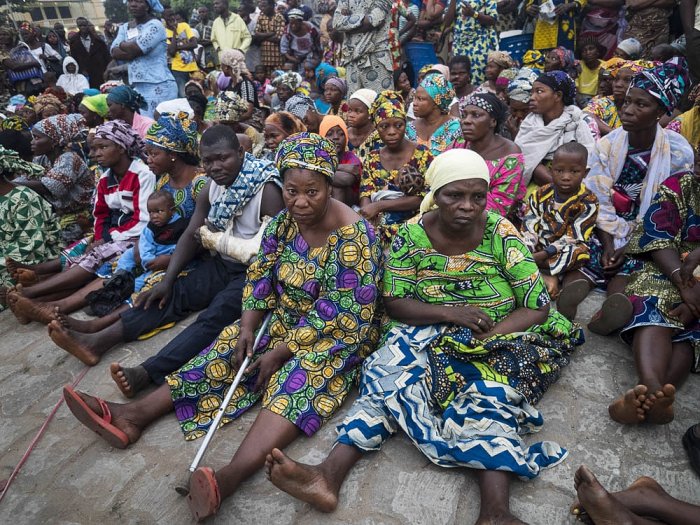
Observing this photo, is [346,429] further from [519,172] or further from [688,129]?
[688,129]

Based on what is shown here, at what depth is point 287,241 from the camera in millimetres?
2836

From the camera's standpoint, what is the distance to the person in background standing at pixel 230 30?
10078mm

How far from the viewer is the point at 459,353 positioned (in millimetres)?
2381

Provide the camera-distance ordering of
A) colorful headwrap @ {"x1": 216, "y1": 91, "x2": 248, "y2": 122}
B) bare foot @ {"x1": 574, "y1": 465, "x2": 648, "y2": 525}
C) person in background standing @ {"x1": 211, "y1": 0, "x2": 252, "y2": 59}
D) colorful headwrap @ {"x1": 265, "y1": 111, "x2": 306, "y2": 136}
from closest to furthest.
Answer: bare foot @ {"x1": 574, "y1": 465, "x2": 648, "y2": 525}, colorful headwrap @ {"x1": 265, "y1": 111, "x2": 306, "y2": 136}, colorful headwrap @ {"x1": 216, "y1": 91, "x2": 248, "y2": 122}, person in background standing @ {"x1": 211, "y1": 0, "x2": 252, "y2": 59}

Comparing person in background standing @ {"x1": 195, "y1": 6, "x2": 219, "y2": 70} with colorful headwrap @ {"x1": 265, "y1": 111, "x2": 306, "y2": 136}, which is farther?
person in background standing @ {"x1": 195, "y1": 6, "x2": 219, "y2": 70}

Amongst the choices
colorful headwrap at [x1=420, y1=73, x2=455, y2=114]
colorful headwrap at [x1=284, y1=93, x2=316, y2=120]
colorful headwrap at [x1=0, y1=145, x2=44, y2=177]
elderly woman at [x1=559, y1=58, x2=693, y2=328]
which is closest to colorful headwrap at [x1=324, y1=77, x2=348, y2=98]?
colorful headwrap at [x1=284, y1=93, x2=316, y2=120]

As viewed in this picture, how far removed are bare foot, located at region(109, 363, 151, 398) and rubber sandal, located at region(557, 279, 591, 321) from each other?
2529 mm

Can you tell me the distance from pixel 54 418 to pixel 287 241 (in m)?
1.81

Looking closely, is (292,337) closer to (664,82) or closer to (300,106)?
(664,82)

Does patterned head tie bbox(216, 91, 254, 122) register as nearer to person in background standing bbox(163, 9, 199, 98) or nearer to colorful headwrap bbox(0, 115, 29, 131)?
colorful headwrap bbox(0, 115, 29, 131)

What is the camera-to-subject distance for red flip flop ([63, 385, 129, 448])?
2516 millimetres

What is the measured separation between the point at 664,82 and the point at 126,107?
17.1 ft

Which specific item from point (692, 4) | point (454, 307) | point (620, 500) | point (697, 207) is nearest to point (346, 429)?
point (454, 307)

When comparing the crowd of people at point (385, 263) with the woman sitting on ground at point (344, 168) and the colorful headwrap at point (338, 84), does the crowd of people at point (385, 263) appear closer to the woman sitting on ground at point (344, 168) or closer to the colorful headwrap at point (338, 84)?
the woman sitting on ground at point (344, 168)
